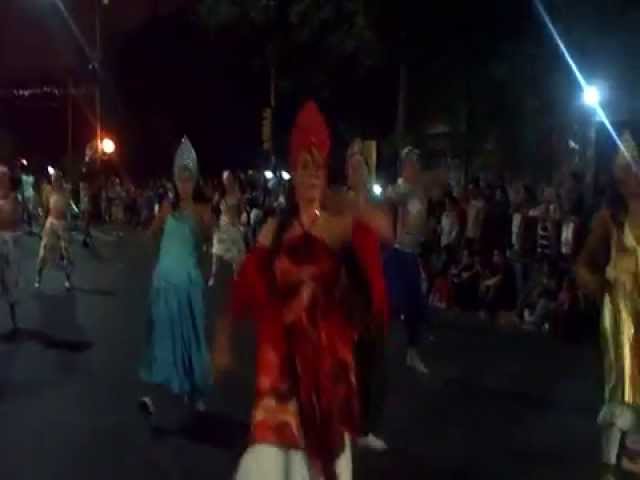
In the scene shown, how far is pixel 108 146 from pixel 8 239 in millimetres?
36730

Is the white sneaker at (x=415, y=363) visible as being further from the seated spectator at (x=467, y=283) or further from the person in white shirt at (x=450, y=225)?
the person in white shirt at (x=450, y=225)

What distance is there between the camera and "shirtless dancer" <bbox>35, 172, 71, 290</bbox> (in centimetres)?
2002

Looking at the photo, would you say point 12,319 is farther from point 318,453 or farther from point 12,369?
point 318,453

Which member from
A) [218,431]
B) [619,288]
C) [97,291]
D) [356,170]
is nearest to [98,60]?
[97,291]

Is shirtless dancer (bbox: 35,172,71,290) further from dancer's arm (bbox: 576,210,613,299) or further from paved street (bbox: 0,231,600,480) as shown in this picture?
dancer's arm (bbox: 576,210,613,299)

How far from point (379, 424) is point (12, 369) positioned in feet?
13.1

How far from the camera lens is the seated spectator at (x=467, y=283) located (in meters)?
16.6

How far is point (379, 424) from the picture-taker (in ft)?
31.6

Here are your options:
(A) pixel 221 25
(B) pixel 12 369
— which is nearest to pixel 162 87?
(A) pixel 221 25

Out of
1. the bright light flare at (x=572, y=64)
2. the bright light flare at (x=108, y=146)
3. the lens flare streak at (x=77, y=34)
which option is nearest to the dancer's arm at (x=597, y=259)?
the bright light flare at (x=572, y=64)

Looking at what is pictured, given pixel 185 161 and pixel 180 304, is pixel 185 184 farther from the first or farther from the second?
pixel 180 304

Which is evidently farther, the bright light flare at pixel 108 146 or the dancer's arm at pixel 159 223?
the bright light flare at pixel 108 146

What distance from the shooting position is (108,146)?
51.1 meters

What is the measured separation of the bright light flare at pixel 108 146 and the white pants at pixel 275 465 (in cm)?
4383
